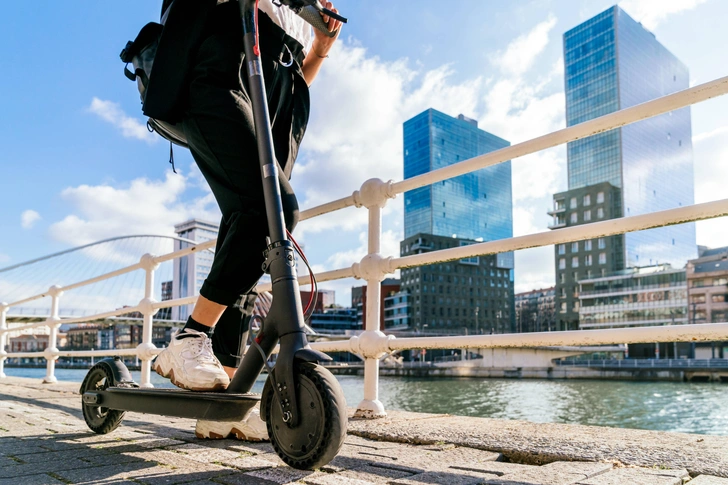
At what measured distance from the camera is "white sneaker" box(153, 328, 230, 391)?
1348 millimetres

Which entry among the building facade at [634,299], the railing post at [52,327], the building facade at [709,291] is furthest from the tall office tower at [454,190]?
the railing post at [52,327]

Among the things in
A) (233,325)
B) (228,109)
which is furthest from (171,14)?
(233,325)

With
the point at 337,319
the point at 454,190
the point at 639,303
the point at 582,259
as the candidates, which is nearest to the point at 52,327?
the point at 639,303

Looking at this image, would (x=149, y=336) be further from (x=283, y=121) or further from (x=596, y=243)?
(x=596, y=243)

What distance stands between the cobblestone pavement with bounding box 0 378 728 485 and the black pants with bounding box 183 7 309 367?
1.44ft

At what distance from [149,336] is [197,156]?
2.87 metres

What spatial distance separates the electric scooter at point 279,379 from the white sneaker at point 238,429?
0.93ft

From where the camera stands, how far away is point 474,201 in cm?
13088

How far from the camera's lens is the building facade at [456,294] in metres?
86.0

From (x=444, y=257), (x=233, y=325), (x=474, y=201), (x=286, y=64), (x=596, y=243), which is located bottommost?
(x=233, y=325)

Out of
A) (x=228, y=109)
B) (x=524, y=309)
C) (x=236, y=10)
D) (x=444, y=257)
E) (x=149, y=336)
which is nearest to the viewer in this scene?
(x=228, y=109)

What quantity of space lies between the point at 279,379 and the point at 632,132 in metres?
102

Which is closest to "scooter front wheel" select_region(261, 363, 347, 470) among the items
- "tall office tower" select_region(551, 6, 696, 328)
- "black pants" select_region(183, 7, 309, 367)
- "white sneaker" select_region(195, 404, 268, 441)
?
"black pants" select_region(183, 7, 309, 367)

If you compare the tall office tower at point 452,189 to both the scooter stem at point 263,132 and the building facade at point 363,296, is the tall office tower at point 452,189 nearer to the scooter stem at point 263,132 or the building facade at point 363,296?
the building facade at point 363,296
